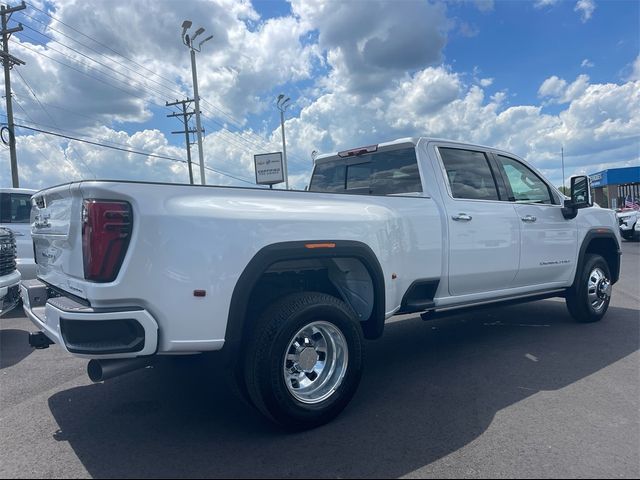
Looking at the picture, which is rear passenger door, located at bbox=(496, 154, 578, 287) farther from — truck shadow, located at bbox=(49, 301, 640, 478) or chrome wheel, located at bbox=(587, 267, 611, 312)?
truck shadow, located at bbox=(49, 301, 640, 478)

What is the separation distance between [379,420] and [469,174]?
2605 mm

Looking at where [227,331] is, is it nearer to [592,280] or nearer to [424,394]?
[424,394]

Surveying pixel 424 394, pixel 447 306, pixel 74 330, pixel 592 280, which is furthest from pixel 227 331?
pixel 592 280

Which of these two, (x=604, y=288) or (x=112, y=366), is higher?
(x=112, y=366)

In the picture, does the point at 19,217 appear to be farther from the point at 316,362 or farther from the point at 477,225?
the point at 477,225

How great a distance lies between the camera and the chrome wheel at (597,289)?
19.2ft

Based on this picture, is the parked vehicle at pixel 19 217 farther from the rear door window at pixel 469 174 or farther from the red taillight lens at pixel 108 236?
the rear door window at pixel 469 174

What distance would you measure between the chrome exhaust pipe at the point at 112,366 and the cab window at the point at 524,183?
4.02 m

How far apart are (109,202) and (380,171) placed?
Result: 9.26 ft

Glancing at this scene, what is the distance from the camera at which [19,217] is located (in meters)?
7.54

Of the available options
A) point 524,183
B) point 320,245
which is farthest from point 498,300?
point 320,245

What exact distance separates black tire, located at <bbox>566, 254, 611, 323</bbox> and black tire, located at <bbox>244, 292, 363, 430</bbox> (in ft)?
12.1

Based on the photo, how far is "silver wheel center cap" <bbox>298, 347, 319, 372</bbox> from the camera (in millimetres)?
3180

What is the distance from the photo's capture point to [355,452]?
284cm
